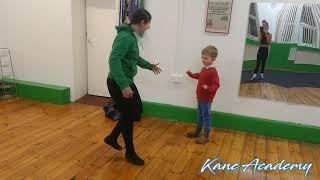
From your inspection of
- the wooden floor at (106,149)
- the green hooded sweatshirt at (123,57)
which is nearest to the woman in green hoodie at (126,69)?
the green hooded sweatshirt at (123,57)

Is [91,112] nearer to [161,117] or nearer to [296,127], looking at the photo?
[161,117]

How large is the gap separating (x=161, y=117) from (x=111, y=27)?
4.68 ft

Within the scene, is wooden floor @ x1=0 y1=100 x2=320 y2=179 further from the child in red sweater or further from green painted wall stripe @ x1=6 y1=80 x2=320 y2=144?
the child in red sweater

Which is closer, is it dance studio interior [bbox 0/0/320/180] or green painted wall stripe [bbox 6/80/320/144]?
dance studio interior [bbox 0/0/320/180]

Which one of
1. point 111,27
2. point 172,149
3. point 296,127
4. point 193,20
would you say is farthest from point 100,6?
point 296,127

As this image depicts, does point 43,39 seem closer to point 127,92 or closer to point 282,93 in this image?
point 127,92

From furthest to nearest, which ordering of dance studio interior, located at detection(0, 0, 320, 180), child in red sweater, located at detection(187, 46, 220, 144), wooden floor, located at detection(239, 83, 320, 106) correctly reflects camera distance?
1. wooden floor, located at detection(239, 83, 320, 106)
2. child in red sweater, located at detection(187, 46, 220, 144)
3. dance studio interior, located at detection(0, 0, 320, 180)

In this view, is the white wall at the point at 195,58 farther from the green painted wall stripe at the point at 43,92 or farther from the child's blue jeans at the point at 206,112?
the green painted wall stripe at the point at 43,92

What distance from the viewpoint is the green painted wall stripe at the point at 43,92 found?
13.6 ft

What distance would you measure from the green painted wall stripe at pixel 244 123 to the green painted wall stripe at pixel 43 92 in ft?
3.77

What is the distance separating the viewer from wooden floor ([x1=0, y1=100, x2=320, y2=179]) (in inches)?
100.0

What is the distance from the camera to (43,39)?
4203mm

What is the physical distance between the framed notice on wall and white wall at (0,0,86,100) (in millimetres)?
1812

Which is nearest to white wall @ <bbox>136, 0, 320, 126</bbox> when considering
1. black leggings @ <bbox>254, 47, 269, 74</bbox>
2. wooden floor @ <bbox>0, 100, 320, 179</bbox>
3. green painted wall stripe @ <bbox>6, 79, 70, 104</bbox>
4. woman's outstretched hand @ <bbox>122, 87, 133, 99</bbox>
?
black leggings @ <bbox>254, 47, 269, 74</bbox>
